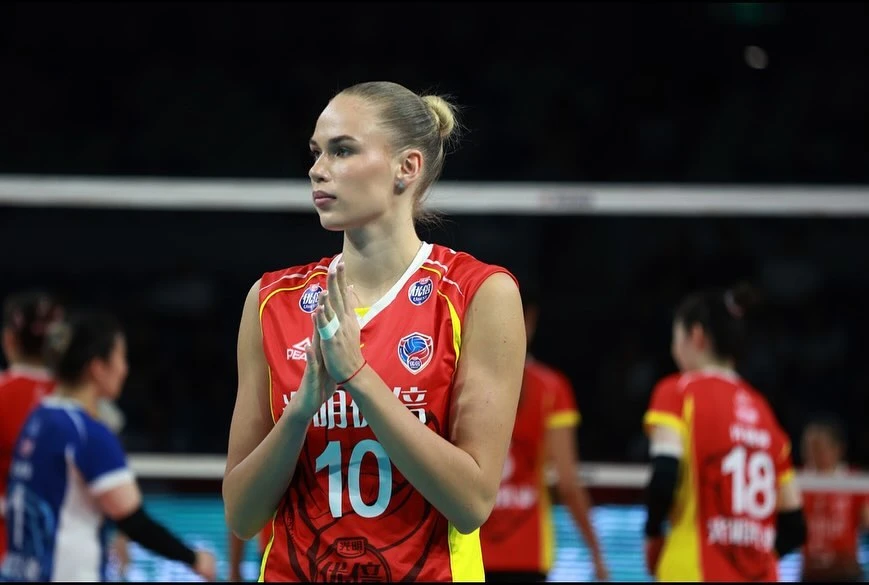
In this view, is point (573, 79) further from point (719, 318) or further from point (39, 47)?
point (719, 318)

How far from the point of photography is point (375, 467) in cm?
216

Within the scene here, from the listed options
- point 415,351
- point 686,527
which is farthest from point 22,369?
point 415,351

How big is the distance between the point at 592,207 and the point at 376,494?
3.57 metres

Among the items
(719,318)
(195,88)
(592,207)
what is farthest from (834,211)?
(195,88)

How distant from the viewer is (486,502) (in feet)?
6.97

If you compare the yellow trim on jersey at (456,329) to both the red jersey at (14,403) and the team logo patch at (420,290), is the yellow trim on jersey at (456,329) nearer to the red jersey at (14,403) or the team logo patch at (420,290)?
the team logo patch at (420,290)

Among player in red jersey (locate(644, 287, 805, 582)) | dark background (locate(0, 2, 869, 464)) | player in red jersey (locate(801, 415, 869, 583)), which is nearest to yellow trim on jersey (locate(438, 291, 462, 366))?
player in red jersey (locate(644, 287, 805, 582))

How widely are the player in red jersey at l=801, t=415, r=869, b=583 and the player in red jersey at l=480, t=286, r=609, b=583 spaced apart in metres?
2.92

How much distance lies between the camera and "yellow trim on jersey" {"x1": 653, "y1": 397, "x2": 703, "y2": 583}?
412cm

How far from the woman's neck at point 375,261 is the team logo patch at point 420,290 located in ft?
0.14

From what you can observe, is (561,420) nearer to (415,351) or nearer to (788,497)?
(788,497)

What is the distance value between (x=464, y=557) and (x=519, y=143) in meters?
7.51

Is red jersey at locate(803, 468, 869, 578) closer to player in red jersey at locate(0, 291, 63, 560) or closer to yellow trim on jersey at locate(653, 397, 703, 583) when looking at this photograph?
yellow trim on jersey at locate(653, 397, 703, 583)

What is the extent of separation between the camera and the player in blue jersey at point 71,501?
13.0 ft
